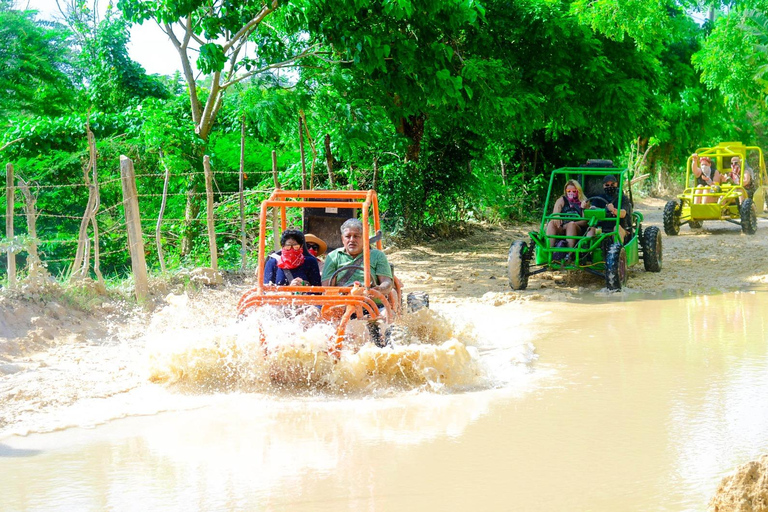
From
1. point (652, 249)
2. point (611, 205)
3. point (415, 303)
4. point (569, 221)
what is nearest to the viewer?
point (415, 303)

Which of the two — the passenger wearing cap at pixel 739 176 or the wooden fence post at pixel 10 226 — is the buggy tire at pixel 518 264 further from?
the passenger wearing cap at pixel 739 176

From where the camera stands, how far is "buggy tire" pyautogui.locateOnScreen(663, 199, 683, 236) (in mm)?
17812

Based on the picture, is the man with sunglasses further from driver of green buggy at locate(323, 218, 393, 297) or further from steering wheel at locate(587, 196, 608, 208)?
driver of green buggy at locate(323, 218, 393, 297)

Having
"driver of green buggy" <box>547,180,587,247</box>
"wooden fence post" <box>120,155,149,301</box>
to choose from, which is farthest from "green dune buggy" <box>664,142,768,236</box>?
"wooden fence post" <box>120,155,149,301</box>

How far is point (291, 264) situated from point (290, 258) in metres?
0.05

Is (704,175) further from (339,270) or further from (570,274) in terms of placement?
(339,270)

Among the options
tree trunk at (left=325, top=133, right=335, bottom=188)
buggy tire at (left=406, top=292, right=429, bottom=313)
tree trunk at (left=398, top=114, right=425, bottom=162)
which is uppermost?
tree trunk at (left=398, top=114, right=425, bottom=162)

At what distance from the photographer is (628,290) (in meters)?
12.0

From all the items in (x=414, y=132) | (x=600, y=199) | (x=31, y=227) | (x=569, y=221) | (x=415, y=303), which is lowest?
(x=415, y=303)

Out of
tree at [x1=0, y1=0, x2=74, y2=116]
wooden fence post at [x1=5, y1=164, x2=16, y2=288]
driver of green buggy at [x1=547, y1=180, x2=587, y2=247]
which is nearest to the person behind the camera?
wooden fence post at [x1=5, y1=164, x2=16, y2=288]

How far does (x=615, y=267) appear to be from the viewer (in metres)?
11.6

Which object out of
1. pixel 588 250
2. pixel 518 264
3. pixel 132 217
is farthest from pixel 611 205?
pixel 132 217

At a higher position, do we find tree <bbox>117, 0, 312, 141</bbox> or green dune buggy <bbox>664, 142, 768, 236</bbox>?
tree <bbox>117, 0, 312, 141</bbox>

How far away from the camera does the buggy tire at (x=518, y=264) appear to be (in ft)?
39.1
